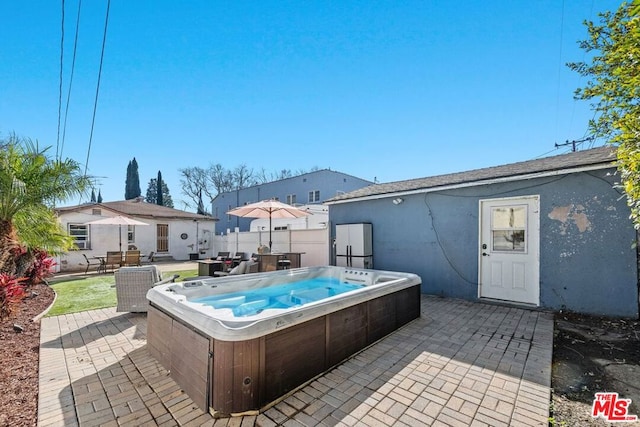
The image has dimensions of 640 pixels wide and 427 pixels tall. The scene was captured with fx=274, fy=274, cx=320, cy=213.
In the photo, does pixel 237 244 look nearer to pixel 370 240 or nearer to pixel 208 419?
pixel 370 240

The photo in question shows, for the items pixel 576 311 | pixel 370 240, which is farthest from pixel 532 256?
pixel 370 240

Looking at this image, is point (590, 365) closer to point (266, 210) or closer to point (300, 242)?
point (266, 210)

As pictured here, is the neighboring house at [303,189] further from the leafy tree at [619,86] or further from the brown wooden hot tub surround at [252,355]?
the leafy tree at [619,86]

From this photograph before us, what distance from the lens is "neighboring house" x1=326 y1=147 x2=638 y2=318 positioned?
5000 mm

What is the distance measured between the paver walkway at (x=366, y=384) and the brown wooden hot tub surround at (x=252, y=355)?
0.12 meters

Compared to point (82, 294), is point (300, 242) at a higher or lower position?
higher

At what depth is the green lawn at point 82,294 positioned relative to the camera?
596 cm

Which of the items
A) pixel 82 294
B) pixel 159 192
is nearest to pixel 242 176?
pixel 159 192

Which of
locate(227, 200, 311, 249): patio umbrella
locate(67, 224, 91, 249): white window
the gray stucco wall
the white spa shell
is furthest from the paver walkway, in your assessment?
locate(67, 224, 91, 249): white window

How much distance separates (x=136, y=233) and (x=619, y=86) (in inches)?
746

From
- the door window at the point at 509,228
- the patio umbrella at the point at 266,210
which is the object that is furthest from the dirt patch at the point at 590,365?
the patio umbrella at the point at 266,210

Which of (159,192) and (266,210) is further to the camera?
(159,192)

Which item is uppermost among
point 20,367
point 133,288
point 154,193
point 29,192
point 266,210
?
point 154,193

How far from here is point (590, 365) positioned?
3.31m
